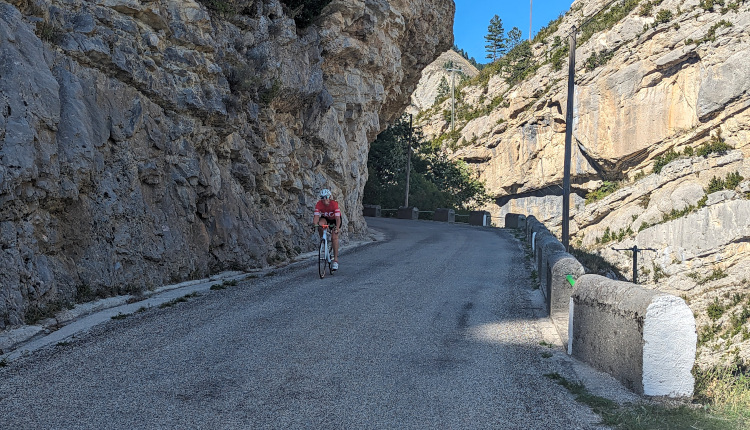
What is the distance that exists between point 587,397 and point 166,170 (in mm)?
9325

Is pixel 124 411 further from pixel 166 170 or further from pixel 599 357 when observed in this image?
pixel 166 170

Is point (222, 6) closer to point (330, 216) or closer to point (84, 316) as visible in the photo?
point (330, 216)

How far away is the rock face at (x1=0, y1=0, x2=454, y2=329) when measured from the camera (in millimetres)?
→ 8352

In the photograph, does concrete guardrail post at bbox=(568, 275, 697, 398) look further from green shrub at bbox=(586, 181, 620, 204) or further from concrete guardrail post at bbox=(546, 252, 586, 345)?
green shrub at bbox=(586, 181, 620, 204)

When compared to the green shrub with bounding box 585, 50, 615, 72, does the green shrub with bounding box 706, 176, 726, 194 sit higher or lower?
lower

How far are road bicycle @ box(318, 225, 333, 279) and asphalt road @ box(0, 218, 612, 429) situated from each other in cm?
222

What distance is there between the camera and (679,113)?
5728cm

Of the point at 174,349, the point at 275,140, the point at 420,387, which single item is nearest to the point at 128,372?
the point at 174,349

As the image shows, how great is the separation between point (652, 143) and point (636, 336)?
5967 cm

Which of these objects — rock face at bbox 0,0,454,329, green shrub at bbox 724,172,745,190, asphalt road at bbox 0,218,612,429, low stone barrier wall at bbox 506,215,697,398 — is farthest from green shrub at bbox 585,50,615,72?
low stone barrier wall at bbox 506,215,697,398

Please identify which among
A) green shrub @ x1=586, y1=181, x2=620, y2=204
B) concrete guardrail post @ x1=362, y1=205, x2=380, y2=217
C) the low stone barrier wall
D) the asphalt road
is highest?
green shrub @ x1=586, y1=181, x2=620, y2=204

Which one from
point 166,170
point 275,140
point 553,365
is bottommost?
point 553,365

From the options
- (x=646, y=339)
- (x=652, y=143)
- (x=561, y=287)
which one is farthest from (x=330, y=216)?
(x=652, y=143)

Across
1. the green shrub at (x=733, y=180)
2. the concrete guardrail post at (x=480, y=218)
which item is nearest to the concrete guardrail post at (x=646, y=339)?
the concrete guardrail post at (x=480, y=218)
